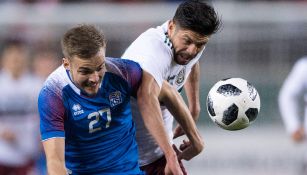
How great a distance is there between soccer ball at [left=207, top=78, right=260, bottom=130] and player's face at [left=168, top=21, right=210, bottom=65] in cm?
43

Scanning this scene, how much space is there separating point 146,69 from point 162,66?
0.16m

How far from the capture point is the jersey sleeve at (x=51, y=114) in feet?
18.0

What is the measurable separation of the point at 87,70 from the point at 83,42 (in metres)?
0.17

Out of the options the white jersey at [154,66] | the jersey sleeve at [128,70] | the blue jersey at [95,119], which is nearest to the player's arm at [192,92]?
the white jersey at [154,66]

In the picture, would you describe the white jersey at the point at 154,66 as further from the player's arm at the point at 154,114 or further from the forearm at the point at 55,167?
the forearm at the point at 55,167

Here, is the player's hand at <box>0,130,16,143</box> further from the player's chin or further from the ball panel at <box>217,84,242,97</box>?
the player's chin

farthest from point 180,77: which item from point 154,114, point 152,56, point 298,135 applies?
point 298,135

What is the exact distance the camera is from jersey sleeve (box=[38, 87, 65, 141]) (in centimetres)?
550

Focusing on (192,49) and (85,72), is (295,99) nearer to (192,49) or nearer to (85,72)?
(192,49)

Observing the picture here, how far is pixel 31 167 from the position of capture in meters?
10.6

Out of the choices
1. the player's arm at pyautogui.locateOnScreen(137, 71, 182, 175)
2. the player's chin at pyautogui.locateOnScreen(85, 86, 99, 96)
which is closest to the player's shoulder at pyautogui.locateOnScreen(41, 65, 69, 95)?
the player's chin at pyautogui.locateOnScreen(85, 86, 99, 96)

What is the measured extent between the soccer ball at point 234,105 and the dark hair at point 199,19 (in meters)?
0.53

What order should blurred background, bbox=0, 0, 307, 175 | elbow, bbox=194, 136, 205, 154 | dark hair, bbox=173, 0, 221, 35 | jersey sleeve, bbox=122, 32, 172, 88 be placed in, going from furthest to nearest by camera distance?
blurred background, bbox=0, 0, 307, 175, elbow, bbox=194, 136, 205, 154, dark hair, bbox=173, 0, 221, 35, jersey sleeve, bbox=122, 32, 172, 88

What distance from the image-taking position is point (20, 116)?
10.6 metres
